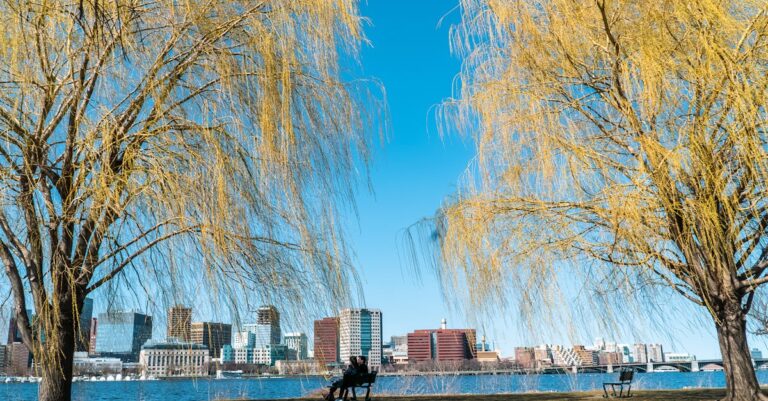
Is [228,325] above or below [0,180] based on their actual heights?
below

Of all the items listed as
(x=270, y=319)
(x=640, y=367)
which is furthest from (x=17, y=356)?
(x=640, y=367)

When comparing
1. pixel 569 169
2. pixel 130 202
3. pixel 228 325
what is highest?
pixel 569 169

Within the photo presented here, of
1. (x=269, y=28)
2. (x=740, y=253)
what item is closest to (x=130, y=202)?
(x=269, y=28)

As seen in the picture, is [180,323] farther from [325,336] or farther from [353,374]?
[353,374]

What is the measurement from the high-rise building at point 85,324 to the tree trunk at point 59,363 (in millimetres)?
68

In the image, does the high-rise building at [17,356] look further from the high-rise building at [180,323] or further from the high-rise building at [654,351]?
the high-rise building at [654,351]

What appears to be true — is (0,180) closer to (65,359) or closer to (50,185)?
(50,185)

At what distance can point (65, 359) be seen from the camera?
4.88 m

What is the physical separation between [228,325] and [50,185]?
186 centimetres

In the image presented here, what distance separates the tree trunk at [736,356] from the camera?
18.7ft

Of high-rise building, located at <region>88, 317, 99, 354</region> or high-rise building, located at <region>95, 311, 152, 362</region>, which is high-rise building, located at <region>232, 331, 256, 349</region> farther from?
high-rise building, located at <region>88, 317, 99, 354</region>

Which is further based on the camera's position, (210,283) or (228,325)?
(228,325)

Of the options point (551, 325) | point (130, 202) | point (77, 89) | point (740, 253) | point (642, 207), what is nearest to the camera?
point (130, 202)

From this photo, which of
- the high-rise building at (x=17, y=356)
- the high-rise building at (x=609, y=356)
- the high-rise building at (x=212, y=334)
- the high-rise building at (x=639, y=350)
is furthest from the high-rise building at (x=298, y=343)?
the high-rise building at (x=609, y=356)
